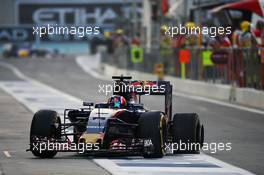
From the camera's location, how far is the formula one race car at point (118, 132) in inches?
693

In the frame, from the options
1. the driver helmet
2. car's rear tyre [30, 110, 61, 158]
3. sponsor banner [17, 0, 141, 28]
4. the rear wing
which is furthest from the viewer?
sponsor banner [17, 0, 141, 28]

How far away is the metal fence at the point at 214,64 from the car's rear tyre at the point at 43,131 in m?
15.3

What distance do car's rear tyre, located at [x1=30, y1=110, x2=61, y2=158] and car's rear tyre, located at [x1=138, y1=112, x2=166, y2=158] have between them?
1.31 meters

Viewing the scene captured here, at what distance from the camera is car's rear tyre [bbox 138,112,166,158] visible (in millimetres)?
17562

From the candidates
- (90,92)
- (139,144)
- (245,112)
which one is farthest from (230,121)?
(90,92)

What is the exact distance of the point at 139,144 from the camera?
58.0 feet

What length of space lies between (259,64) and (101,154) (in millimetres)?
15218

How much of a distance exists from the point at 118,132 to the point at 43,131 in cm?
110

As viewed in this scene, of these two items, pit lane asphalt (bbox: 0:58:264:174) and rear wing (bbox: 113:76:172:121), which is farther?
rear wing (bbox: 113:76:172:121)

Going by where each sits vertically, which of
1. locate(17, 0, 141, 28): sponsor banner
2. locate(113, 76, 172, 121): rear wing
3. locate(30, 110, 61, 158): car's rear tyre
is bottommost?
locate(30, 110, 61, 158): car's rear tyre

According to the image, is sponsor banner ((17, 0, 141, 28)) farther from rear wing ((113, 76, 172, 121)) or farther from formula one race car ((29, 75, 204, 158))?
formula one race car ((29, 75, 204, 158))

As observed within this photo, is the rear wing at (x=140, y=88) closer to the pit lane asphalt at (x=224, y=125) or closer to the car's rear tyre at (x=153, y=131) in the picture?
the pit lane asphalt at (x=224, y=125)

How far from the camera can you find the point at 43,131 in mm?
17844

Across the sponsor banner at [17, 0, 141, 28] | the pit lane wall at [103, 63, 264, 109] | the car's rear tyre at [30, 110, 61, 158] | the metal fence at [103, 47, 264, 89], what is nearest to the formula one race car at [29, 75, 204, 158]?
the car's rear tyre at [30, 110, 61, 158]
